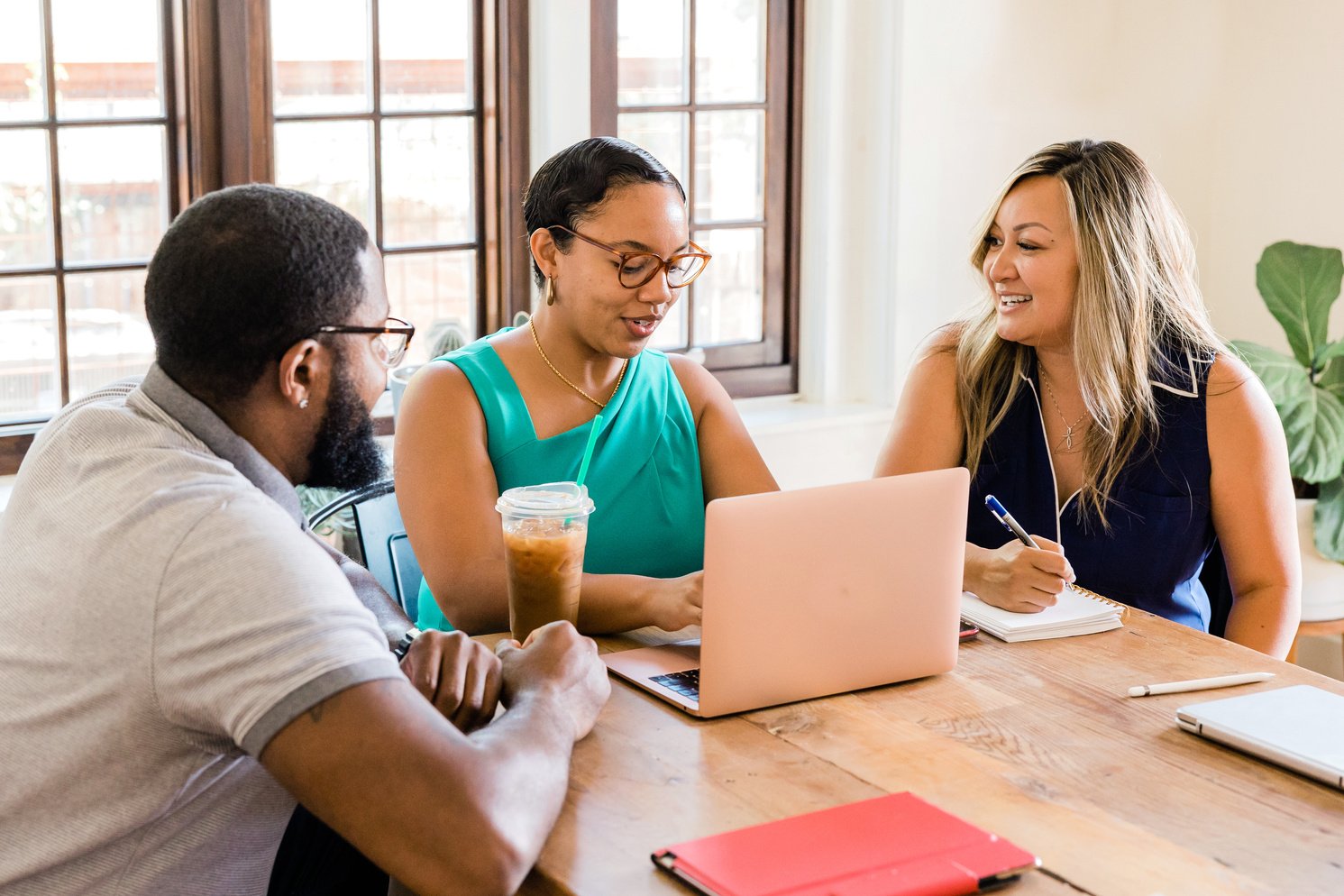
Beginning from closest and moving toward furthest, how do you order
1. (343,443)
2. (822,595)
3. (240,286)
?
(240,286) < (343,443) < (822,595)

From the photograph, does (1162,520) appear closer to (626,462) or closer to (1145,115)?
(626,462)

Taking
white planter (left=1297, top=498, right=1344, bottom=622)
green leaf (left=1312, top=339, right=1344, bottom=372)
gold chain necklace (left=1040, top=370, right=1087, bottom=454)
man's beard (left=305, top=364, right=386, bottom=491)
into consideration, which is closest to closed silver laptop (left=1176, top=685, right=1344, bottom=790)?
gold chain necklace (left=1040, top=370, right=1087, bottom=454)

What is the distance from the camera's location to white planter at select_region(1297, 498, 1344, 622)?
314 centimetres

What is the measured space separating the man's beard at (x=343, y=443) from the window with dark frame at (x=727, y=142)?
6.89ft

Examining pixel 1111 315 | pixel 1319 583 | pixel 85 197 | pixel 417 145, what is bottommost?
pixel 1319 583

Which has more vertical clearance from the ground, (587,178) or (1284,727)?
(587,178)

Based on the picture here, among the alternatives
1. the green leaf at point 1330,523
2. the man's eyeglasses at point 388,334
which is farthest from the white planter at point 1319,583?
the man's eyeglasses at point 388,334

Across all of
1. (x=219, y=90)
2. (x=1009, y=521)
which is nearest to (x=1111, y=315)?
(x=1009, y=521)

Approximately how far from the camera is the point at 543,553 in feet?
5.04

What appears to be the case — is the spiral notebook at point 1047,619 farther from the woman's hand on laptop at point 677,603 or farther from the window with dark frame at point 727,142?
the window with dark frame at point 727,142

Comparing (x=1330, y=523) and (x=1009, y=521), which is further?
(x=1330, y=523)

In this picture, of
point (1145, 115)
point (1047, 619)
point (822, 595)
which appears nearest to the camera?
point (822, 595)

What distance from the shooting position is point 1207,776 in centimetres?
131

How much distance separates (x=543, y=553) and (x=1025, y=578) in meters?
0.62
